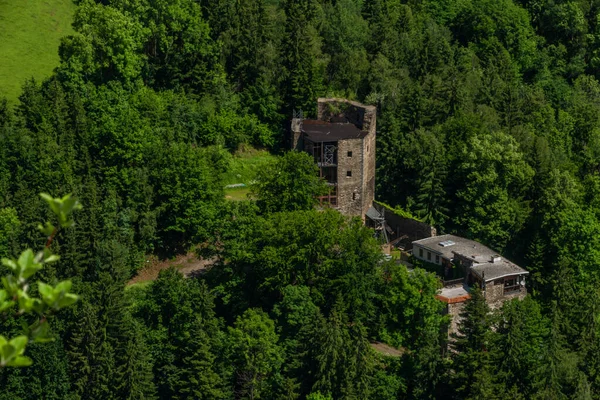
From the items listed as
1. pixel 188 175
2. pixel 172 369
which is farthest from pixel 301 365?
pixel 188 175

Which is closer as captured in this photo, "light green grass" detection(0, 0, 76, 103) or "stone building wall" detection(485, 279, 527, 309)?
"stone building wall" detection(485, 279, 527, 309)

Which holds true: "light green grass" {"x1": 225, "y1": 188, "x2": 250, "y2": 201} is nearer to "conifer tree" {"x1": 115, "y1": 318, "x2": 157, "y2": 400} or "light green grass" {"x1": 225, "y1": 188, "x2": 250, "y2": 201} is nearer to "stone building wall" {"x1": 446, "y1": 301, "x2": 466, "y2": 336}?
"conifer tree" {"x1": 115, "y1": 318, "x2": 157, "y2": 400}

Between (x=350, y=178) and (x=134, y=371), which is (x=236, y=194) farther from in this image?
(x=134, y=371)

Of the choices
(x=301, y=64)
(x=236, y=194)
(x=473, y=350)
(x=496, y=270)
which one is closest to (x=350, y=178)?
(x=236, y=194)

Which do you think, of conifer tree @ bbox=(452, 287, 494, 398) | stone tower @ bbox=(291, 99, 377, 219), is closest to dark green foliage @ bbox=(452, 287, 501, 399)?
conifer tree @ bbox=(452, 287, 494, 398)

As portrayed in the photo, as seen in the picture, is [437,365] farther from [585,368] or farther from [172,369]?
[172,369]

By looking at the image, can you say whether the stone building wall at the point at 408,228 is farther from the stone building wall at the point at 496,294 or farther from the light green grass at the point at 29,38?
the light green grass at the point at 29,38

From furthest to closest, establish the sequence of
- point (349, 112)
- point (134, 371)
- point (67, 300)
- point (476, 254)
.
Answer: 1. point (349, 112)
2. point (476, 254)
3. point (134, 371)
4. point (67, 300)
